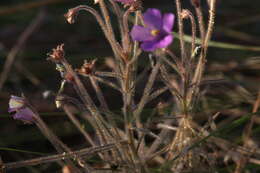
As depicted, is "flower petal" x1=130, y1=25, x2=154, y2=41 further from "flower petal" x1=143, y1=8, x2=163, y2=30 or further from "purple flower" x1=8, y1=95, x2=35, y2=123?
"purple flower" x1=8, y1=95, x2=35, y2=123

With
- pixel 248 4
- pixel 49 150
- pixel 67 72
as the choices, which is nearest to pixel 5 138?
pixel 49 150

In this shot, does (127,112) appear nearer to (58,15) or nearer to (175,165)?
(175,165)

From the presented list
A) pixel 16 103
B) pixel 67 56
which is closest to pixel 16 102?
pixel 16 103

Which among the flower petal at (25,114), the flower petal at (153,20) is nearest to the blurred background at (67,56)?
the flower petal at (25,114)

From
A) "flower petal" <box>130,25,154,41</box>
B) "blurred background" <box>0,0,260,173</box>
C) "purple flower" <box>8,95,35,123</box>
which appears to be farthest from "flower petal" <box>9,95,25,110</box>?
"blurred background" <box>0,0,260,173</box>

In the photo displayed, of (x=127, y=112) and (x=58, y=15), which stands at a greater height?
(x=58, y=15)

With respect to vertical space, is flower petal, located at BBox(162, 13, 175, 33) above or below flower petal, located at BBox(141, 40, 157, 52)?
above
